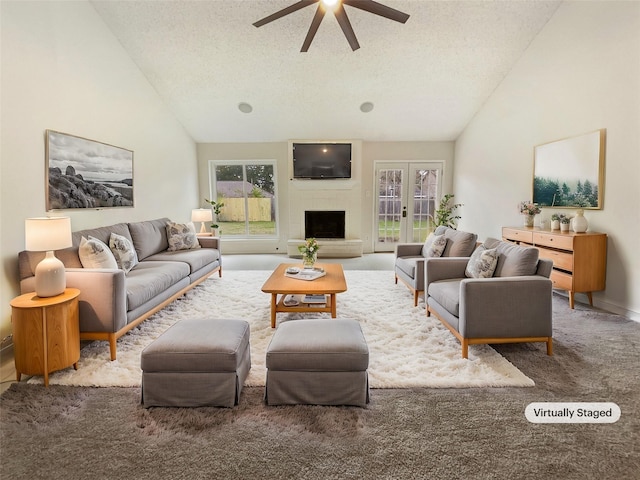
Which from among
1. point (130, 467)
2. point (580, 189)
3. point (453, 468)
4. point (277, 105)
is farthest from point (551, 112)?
point (130, 467)

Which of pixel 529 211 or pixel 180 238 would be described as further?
pixel 180 238

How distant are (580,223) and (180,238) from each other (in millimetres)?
5265

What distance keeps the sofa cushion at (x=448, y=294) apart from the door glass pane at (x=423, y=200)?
4.71 m

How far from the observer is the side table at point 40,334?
2.48m

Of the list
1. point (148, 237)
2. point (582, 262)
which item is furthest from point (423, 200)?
point (148, 237)

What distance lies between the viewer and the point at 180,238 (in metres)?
5.39

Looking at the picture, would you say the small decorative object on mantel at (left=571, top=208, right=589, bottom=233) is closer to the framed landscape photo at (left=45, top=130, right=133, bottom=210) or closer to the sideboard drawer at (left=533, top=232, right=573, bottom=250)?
the sideboard drawer at (left=533, top=232, right=573, bottom=250)

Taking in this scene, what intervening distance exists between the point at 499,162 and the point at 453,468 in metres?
Result: 5.75

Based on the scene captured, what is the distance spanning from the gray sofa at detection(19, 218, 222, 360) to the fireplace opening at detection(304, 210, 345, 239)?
3.08m

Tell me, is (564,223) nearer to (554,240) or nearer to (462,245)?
(554,240)

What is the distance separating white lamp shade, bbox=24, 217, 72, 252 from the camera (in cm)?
262

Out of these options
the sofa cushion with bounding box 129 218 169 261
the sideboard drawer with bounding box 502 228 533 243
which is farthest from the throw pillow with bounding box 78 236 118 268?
the sideboard drawer with bounding box 502 228 533 243

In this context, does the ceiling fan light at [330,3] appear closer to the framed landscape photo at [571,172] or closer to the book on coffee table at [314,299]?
the book on coffee table at [314,299]

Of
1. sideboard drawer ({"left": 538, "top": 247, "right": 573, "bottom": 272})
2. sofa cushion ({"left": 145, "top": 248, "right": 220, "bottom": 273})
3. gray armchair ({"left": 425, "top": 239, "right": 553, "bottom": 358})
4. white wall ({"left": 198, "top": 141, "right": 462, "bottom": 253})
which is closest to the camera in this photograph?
gray armchair ({"left": 425, "top": 239, "right": 553, "bottom": 358})
